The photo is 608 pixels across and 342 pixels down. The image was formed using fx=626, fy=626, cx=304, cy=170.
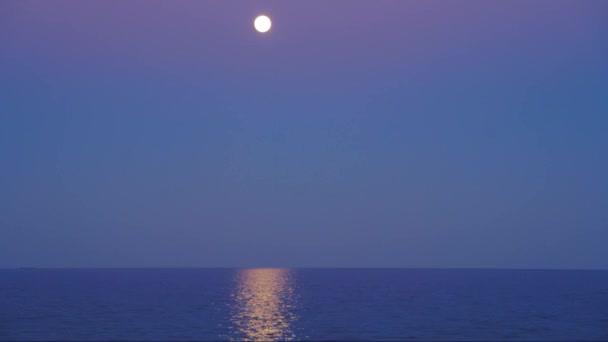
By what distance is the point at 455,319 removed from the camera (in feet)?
226

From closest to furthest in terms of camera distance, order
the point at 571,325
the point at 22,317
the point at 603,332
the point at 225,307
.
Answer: the point at 603,332 < the point at 571,325 < the point at 22,317 < the point at 225,307

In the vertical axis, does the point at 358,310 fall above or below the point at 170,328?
above

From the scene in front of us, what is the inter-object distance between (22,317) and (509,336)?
5139cm

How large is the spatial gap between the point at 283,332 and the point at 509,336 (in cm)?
2021

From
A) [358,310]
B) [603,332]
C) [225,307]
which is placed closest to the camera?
[603,332]

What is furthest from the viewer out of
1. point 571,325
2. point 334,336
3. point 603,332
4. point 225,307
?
point 225,307

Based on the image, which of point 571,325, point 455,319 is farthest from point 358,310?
point 571,325

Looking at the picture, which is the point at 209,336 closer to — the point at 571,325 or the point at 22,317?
the point at 22,317

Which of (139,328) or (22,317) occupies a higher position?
(22,317)

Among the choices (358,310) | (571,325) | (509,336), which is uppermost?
(358,310)

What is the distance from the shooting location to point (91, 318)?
68.5 metres

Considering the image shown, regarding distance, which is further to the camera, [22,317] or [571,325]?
[22,317]

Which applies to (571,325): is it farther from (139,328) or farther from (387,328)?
(139,328)

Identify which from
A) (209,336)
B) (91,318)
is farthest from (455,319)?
(91,318)
